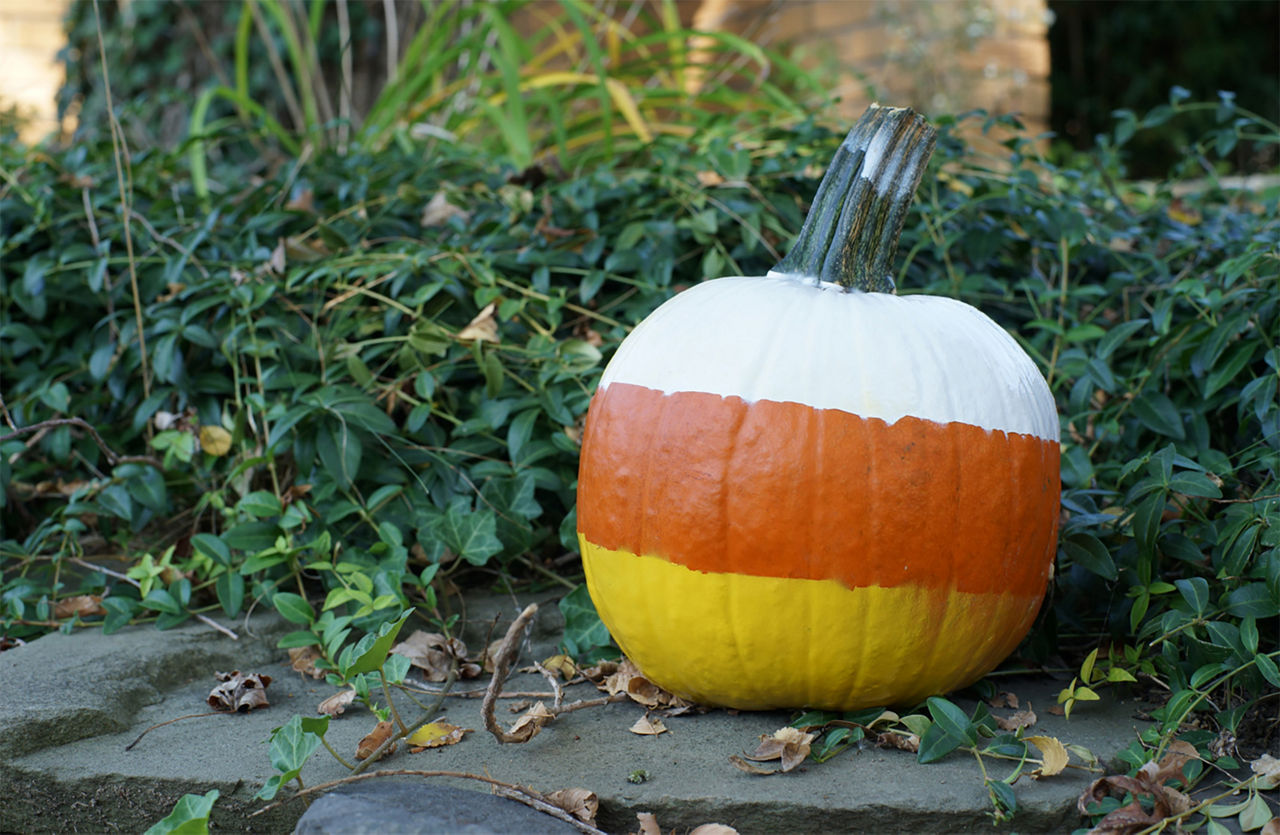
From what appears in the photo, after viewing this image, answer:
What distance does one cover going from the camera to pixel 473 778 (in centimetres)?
122

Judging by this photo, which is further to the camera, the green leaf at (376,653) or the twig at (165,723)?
the twig at (165,723)

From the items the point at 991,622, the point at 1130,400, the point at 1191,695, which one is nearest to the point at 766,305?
the point at 991,622

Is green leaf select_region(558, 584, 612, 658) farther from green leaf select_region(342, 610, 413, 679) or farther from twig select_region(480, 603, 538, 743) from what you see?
green leaf select_region(342, 610, 413, 679)

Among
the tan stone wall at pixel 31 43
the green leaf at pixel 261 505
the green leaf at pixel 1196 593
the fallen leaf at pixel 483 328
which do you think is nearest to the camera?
the green leaf at pixel 1196 593

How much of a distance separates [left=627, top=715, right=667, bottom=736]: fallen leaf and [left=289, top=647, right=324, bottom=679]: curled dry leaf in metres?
0.51

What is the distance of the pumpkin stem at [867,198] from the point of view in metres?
1.44

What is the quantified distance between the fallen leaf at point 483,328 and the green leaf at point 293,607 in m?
0.59

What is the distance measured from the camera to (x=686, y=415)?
1358mm

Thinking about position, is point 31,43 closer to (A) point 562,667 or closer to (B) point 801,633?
(A) point 562,667

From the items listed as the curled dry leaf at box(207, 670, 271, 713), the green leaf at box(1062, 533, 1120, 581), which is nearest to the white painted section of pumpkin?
the green leaf at box(1062, 533, 1120, 581)

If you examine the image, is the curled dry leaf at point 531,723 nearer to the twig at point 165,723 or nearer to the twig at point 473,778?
the twig at point 473,778

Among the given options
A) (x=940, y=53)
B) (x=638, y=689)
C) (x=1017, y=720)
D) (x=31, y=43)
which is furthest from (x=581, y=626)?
(x=31, y=43)

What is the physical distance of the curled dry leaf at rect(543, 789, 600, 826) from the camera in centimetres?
117

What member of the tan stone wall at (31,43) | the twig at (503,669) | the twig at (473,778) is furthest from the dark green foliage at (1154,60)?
the twig at (473,778)
